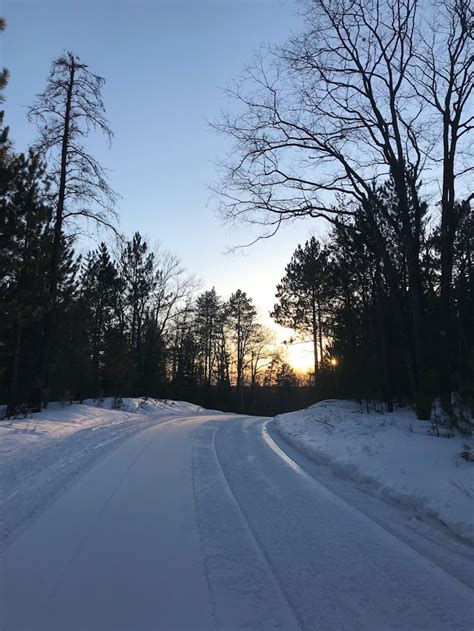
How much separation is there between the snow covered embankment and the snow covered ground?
15.0 feet

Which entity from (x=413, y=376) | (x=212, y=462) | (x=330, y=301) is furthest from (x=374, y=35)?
(x=330, y=301)

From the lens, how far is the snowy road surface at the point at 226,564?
335cm

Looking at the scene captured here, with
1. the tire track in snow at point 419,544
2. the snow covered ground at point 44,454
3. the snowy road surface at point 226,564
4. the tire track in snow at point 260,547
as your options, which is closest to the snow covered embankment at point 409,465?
the tire track in snow at point 419,544

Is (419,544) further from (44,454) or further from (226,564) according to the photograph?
(44,454)

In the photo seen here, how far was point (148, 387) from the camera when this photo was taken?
39.7 m

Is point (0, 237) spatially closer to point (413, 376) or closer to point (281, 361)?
point (413, 376)

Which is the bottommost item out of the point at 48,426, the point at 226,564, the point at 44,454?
the point at 226,564

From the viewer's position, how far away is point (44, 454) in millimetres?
9094

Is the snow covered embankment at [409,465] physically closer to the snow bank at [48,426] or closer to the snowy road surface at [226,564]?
the snowy road surface at [226,564]

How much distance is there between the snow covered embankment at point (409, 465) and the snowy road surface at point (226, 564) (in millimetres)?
366

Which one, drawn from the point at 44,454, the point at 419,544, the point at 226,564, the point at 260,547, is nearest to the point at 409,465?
the point at 419,544

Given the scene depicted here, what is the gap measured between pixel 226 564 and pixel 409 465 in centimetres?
430

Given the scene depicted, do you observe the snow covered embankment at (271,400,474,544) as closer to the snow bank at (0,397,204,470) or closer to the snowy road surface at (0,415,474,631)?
the snowy road surface at (0,415,474,631)

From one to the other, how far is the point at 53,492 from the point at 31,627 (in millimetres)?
3519
